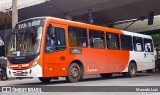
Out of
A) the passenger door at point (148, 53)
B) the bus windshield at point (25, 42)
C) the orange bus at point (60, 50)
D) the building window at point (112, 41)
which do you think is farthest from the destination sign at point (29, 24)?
the passenger door at point (148, 53)

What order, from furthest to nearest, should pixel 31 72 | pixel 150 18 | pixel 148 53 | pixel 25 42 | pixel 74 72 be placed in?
pixel 150 18
pixel 148 53
pixel 74 72
pixel 25 42
pixel 31 72

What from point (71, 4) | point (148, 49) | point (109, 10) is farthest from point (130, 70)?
point (109, 10)

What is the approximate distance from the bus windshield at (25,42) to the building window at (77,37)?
1.77m

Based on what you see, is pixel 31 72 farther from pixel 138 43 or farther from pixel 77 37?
pixel 138 43

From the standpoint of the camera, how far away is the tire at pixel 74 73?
15.2 m

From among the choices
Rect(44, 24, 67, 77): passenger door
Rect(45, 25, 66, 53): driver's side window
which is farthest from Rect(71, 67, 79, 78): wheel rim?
Rect(45, 25, 66, 53): driver's side window

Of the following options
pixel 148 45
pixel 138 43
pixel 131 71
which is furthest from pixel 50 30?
pixel 148 45

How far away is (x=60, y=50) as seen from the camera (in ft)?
48.8

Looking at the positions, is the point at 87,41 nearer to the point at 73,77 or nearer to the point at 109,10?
the point at 73,77

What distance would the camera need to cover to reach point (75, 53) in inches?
615

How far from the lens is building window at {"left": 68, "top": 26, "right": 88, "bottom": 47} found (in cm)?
1554

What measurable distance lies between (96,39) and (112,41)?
1703 mm

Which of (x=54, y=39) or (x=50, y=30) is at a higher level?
(x=50, y=30)

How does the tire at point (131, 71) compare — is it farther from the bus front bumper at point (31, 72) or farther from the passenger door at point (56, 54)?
the bus front bumper at point (31, 72)
